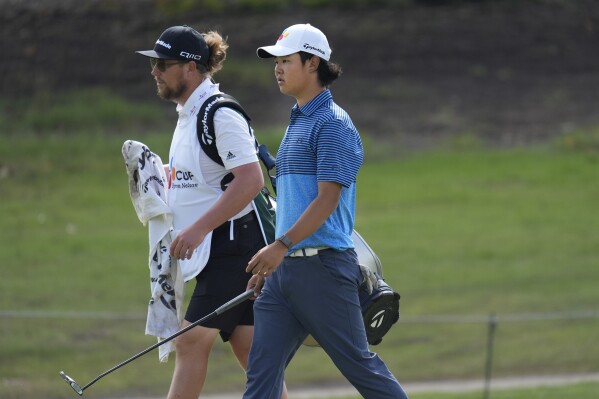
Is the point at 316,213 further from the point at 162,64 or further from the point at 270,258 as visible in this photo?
the point at 162,64

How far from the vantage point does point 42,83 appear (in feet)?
83.0

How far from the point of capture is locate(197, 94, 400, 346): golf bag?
5.45m

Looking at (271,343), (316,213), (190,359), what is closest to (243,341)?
(190,359)

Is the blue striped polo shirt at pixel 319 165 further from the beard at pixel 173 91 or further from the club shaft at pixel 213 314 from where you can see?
the beard at pixel 173 91

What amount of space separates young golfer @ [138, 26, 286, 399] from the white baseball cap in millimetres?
508

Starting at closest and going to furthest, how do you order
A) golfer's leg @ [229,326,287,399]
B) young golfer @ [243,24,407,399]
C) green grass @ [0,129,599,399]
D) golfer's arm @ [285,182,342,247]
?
golfer's arm @ [285,182,342,247] → young golfer @ [243,24,407,399] → golfer's leg @ [229,326,287,399] → green grass @ [0,129,599,399]

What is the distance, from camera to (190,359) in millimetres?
5707

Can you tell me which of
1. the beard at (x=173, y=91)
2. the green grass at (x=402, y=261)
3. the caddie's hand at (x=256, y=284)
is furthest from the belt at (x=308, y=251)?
the green grass at (x=402, y=261)

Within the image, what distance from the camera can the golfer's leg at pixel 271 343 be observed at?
207 inches

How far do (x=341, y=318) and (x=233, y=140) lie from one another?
0.99 m

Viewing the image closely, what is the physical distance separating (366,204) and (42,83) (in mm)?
8496

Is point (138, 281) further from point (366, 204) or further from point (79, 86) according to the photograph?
point (79, 86)

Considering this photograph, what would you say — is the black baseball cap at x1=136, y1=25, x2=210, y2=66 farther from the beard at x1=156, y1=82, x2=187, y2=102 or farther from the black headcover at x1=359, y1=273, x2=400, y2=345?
the black headcover at x1=359, y1=273, x2=400, y2=345

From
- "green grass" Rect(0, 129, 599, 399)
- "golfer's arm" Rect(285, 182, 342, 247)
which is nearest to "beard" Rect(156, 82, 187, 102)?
"golfer's arm" Rect(285, 182, 342, 247)
